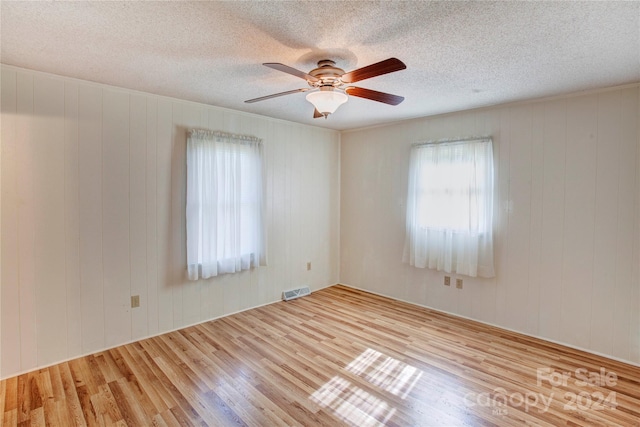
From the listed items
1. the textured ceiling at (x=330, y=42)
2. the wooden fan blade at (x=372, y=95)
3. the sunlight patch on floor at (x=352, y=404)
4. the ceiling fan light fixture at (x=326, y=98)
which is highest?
the textured ceiling at (x=330, y=42)

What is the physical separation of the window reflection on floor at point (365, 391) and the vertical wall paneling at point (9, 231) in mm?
2380

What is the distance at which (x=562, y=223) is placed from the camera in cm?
315

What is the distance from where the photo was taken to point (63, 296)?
2775 mm

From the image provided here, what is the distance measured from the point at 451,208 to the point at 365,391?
2292 millimetres

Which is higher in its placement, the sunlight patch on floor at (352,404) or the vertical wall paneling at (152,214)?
the vertical wall paneling at (152,214)

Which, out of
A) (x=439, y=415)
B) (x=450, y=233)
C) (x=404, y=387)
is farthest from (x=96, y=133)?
(x=450, y=233)

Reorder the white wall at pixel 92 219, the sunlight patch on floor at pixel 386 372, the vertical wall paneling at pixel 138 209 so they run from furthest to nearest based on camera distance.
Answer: the vertical wall paneling at pixel 138 209
the white wall at pixel 92 219
the sunlight patch on floor at pixel 386 372

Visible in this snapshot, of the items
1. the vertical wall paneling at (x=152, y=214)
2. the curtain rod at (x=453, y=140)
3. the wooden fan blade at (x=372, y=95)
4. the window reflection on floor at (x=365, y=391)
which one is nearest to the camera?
the window reflection on floor at (x=365, y=391)

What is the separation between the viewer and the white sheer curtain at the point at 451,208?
3.59 m

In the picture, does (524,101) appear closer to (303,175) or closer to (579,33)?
(579,33)

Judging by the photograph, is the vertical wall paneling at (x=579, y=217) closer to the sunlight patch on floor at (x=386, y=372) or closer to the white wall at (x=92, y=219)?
the sunlight patch on floor at (x=386, y=372)

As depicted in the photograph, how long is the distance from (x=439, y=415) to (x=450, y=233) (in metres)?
2.13

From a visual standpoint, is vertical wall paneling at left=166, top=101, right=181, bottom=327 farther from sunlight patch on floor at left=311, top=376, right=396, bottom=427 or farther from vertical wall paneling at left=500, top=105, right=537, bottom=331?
vertical wall paneling at left=500, top=105, right=537, bottom=331

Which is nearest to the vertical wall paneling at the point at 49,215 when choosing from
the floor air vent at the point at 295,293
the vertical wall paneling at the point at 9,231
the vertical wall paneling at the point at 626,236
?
the vertical wall paneling at the point at 9,231
